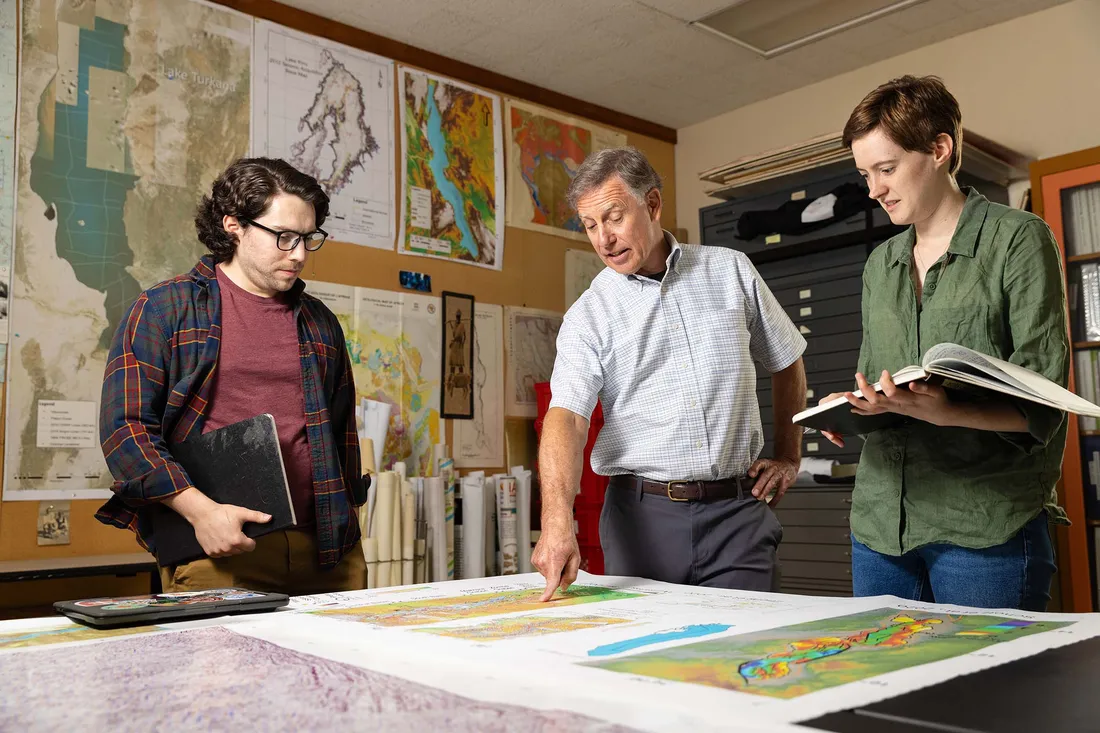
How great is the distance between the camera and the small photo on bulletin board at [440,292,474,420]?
3.87 metres

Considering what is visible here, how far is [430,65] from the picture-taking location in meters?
3.96

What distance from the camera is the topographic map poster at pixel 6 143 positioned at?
2.83 m

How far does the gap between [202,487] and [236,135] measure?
2.09 meters

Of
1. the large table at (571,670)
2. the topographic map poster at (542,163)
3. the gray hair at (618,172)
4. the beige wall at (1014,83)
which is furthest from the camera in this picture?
the topographic map poster at (542,163)

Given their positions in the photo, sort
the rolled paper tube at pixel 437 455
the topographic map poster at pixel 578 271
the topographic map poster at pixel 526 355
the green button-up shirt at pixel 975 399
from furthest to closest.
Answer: the topographic map poster at pixel 578 271 → the topographic map poster at pixel 526 355 → the rolled paper tube at pixel 437 455 → the green button-up shirt at pixel 975 399

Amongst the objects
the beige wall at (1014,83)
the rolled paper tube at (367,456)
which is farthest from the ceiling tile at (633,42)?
the rolled paper tube at (367,456)

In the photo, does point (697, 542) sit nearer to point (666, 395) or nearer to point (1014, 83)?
point (666, 395)

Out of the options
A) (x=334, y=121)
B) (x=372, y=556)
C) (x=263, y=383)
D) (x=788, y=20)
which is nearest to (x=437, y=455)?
(x=372, y=556)

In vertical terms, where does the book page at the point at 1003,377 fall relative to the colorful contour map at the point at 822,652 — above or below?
above

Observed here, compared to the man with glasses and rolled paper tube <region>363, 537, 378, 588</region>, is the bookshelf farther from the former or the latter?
the man with glasses

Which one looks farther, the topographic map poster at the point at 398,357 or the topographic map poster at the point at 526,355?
the topographic map poster at the point at 526,355

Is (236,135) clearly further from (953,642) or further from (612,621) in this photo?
(953,642)

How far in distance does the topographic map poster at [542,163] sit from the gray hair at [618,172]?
2.34 m

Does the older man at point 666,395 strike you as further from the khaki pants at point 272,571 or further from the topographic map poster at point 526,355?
→ the topographic map poster at point 526,355
